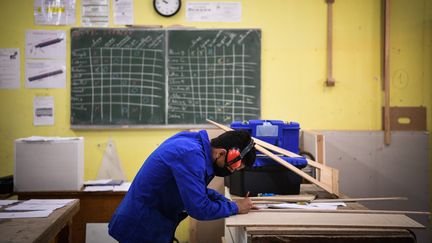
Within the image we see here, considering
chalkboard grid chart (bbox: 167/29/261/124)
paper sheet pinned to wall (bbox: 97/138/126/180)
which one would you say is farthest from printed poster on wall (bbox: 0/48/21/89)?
chalkboard grid chart (bbox: 167/29/261/124)

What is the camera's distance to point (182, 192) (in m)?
1.78

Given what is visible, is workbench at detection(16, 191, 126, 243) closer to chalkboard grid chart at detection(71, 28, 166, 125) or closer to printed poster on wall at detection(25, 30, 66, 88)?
chalkboard grid chart at detection(71, 28, 166, 125)

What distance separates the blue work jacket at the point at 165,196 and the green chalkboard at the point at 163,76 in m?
1.79

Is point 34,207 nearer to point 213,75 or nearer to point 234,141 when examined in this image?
point 234,141

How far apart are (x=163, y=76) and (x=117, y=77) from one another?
440 mm

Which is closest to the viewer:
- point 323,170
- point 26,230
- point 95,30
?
point 26,230

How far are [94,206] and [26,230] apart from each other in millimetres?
1427

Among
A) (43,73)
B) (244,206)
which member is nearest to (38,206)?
(244,206)

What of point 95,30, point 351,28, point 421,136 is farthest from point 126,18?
point 421,136

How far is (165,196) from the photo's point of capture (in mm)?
1948

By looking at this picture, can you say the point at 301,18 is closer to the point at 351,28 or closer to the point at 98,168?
the point at 351,28

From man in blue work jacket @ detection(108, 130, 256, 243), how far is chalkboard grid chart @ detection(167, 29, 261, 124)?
1781 mm

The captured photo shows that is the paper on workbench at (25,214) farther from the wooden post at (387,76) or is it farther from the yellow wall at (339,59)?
the wooden post at (387,76)

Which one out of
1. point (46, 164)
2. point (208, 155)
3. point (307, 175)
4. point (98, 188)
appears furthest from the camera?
point (98, 188)
